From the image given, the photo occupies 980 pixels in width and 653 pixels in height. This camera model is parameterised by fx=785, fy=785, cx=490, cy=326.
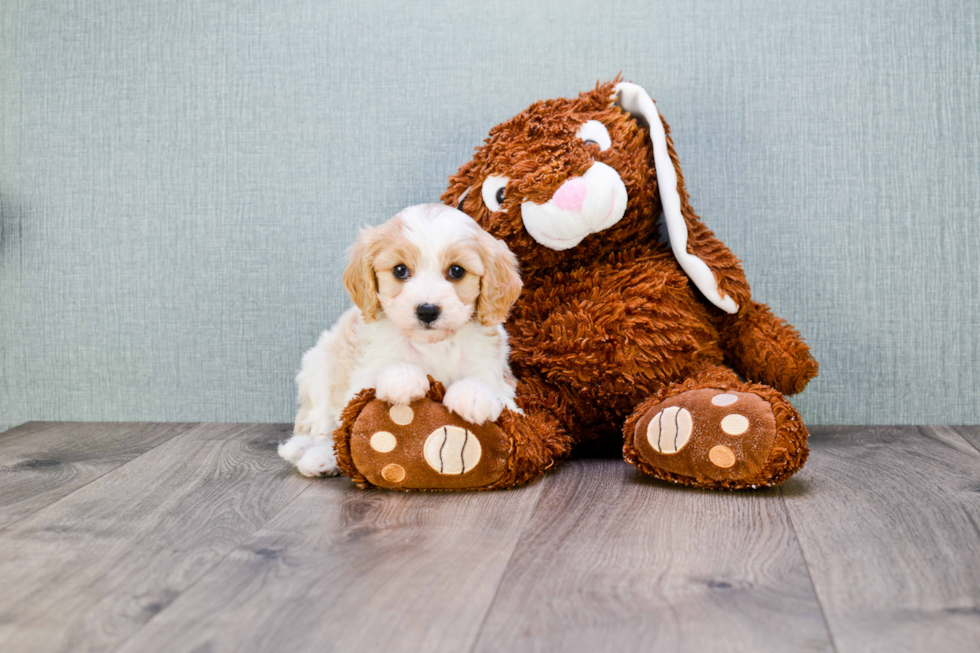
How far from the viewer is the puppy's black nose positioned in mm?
1249

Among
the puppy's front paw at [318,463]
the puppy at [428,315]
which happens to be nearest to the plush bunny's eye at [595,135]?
the puppy at [428,315]

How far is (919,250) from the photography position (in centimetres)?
184

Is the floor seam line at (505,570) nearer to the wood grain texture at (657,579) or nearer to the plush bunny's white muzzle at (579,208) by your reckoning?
the wood grain texture at (657,579)

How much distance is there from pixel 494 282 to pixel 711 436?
44 centimetres

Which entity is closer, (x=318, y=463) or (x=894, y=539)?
(x=894, y=539)

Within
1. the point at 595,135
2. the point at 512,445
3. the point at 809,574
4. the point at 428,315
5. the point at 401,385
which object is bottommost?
the point at 809,574

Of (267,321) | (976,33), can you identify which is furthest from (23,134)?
(976,33)

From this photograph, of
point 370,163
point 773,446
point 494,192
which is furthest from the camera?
point 370,163

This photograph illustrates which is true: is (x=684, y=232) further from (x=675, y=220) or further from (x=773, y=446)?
(x=773, y=446)

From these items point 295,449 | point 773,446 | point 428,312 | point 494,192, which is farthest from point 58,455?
point 773,446

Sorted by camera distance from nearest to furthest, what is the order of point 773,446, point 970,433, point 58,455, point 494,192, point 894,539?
point 894,539
point 773,446
point 494,192
point 58,455
point 970,433

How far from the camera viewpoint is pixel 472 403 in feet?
4.20

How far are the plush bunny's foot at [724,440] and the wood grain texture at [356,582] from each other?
25 centimetres

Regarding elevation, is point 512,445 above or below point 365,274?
below
